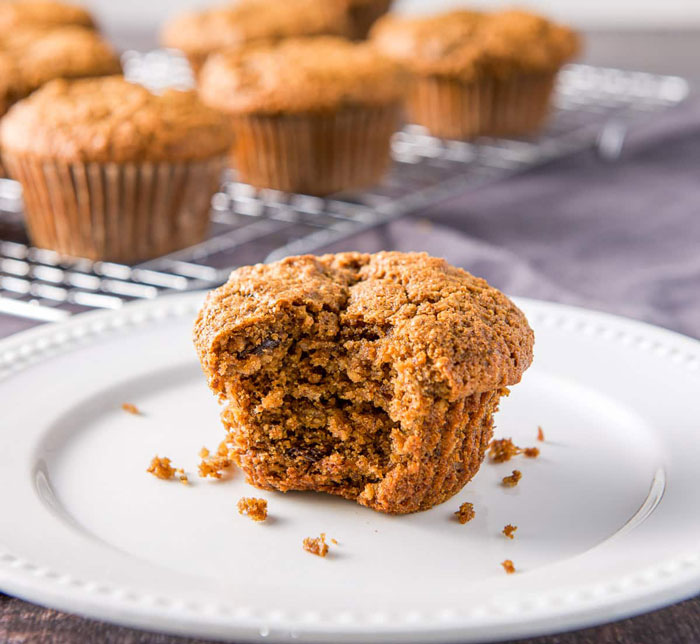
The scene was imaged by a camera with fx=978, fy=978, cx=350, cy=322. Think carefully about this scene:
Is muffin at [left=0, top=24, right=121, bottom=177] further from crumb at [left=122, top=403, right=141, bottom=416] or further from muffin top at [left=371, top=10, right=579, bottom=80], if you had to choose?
crumb at [left=122, top=403, right=141, bottom=416]

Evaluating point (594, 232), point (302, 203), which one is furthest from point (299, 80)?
point (594, 232)

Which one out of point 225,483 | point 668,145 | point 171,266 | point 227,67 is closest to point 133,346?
point 225,483

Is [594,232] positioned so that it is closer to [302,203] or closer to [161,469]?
[302,203]

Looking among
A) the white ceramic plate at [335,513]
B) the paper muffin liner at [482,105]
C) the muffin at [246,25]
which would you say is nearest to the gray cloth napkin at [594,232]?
the paper muffin liner at [482,105]

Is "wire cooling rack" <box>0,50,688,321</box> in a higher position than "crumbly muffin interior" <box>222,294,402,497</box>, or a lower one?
lower

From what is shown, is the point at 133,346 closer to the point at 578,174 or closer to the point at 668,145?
the point at 578,174

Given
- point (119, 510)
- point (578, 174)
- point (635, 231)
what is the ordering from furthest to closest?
point (578, 174) < point (635, 231) < point (119, 510)

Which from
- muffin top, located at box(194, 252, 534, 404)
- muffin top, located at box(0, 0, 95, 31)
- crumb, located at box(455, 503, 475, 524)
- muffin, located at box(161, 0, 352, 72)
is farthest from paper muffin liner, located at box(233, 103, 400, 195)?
crumb, located at box(455, 503, 475, 524)
